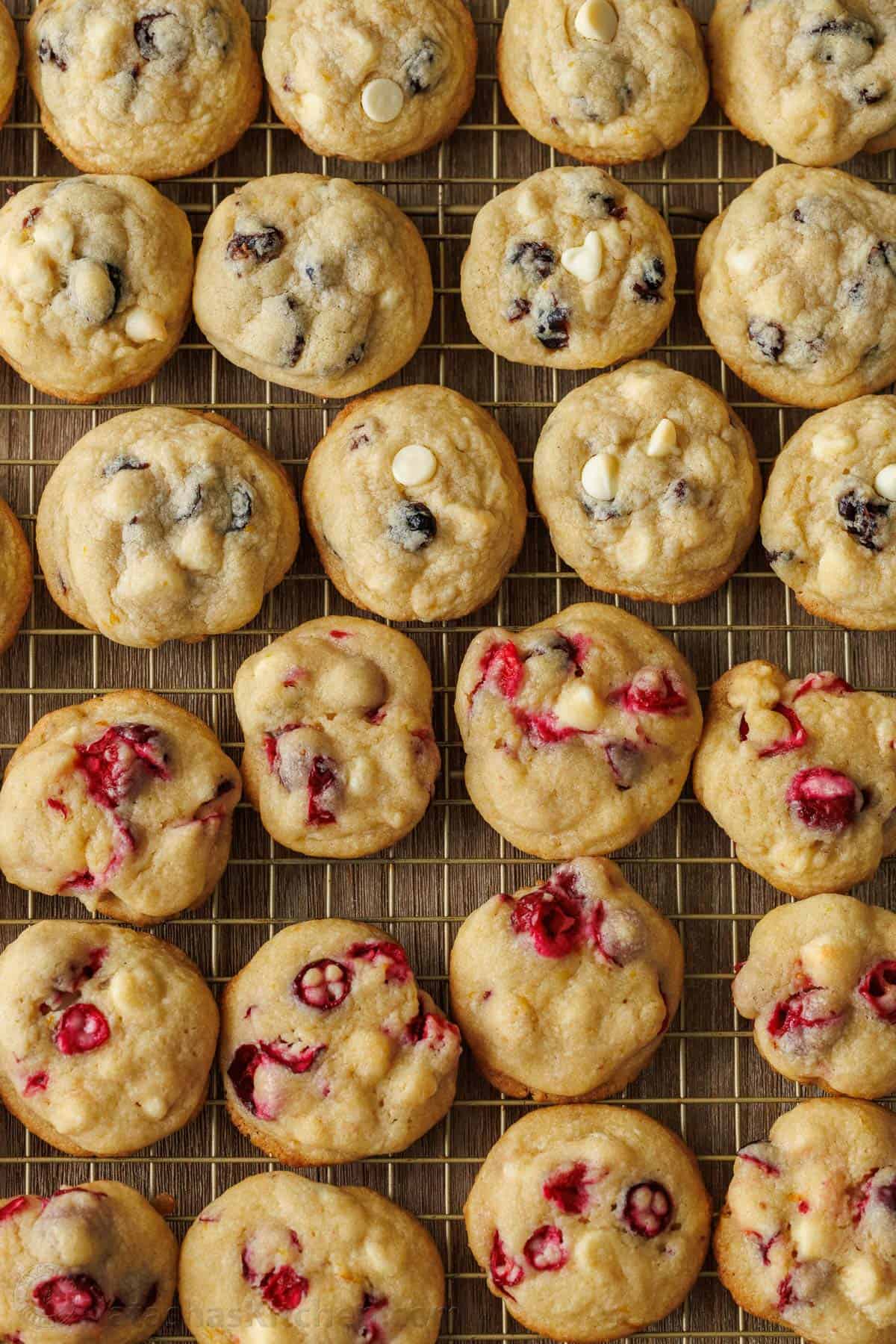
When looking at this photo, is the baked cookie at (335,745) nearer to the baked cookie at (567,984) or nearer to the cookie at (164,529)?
the cookie at (164,529)

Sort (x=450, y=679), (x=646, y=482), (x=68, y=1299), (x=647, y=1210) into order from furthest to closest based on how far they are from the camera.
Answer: (x=450, y=679) < (x=646, y=482) < (x=647, y=1210) < (x=68, y=1299)

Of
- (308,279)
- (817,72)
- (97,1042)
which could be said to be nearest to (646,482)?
(308,279)

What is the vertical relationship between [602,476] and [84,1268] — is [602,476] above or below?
above

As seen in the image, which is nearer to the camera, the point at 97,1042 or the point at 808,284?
the point at 97,1042

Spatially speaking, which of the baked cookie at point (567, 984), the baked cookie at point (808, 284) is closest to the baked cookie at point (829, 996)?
the baked cookie at point (567, 984)

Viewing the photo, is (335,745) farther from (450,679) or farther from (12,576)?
(12,576)

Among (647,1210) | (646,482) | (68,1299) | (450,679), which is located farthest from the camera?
(450,679)
